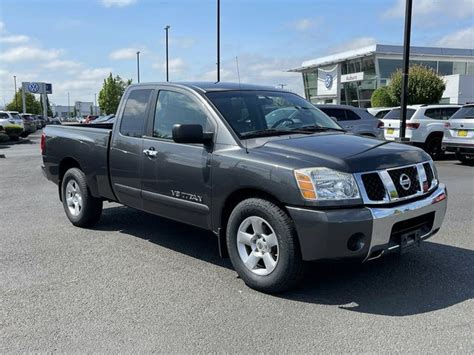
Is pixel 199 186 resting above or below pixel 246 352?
above

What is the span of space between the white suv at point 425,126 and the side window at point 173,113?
11.3 metres

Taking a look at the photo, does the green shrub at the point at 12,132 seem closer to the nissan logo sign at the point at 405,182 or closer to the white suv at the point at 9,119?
Answer: the white suv at the point at 9,119

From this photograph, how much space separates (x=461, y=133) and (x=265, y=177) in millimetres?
10830

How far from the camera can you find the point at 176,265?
512 centimetres

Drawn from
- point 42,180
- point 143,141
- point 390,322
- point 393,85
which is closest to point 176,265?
point 143,141

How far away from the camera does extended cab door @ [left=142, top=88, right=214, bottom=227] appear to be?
482 centimetres

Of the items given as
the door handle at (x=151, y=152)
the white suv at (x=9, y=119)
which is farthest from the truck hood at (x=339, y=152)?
the white suv at (x=9, y=119)

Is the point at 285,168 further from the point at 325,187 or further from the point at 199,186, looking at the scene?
the point at 199,186

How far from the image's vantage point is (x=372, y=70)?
5109cm

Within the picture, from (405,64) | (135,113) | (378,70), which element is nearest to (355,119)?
(405,64)

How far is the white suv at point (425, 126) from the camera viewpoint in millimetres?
14992

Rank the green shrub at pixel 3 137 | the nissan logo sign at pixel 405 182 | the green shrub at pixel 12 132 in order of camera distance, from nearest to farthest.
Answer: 1. the nissan logo sign at pixel 405 182
2. the green shrub at pixel 3 137
3. the green shrub at pixel 12 132

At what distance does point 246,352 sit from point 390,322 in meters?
1.17

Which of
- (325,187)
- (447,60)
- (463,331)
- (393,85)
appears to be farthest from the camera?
(447,60)
